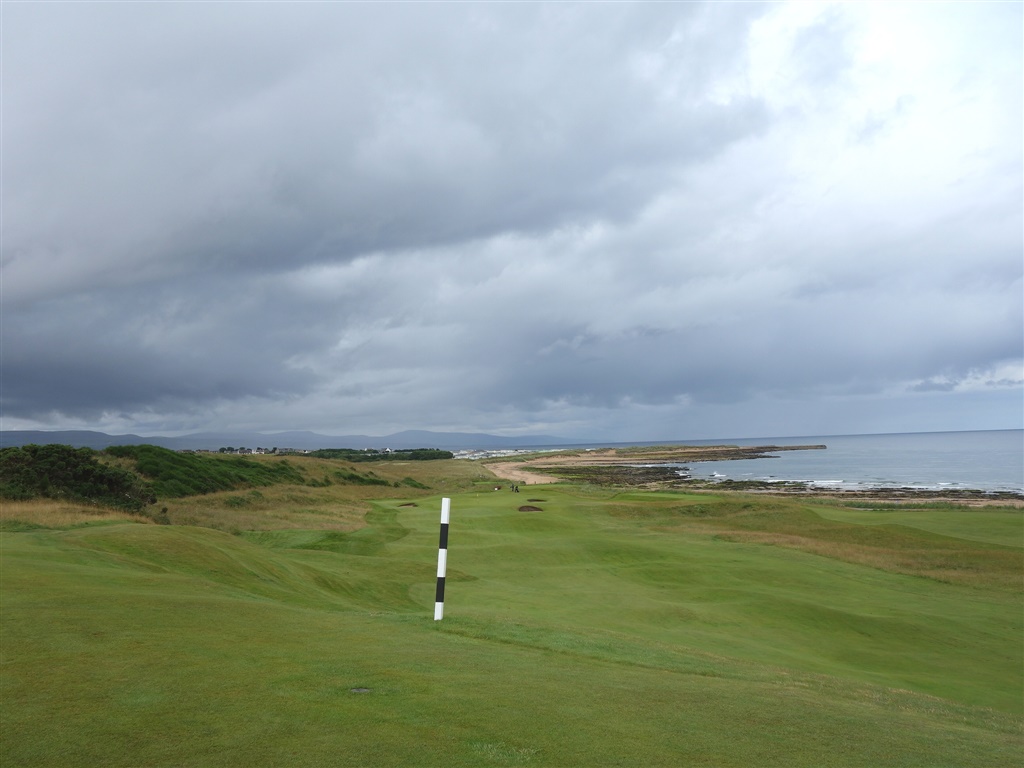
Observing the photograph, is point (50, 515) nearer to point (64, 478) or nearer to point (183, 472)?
point (64, 478)

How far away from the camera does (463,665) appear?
8000 mm

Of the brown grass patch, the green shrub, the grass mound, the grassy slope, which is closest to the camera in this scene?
the grassy slope

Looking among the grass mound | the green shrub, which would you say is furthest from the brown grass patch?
the grass mound

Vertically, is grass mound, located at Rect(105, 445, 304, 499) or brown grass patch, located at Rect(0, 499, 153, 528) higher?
brown grass patch, located at Rect(0, 499, 153, 528)

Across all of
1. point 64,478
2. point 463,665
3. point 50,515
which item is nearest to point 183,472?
point 64,478

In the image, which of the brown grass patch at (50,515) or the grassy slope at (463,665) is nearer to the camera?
the grassy slope at (463,665)

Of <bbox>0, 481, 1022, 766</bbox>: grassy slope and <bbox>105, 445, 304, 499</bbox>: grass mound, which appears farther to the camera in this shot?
<bbox>105, 445, 304, 499</bbox>: grass mound

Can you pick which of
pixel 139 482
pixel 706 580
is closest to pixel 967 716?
pixel 706 580

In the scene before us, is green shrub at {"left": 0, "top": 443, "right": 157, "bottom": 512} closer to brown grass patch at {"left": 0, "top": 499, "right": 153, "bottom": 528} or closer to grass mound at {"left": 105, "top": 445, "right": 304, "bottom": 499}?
brown grass patch at {"left": 0, "top": 499, "right": 153, "bottom": 528}

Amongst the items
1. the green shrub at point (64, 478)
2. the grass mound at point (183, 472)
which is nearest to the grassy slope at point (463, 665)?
the green shrub at point (64, 478)

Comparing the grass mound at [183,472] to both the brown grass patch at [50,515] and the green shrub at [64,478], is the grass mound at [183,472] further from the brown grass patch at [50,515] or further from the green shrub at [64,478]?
the brown grass patch at [50,515]

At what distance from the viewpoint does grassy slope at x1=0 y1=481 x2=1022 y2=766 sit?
522 centimetres

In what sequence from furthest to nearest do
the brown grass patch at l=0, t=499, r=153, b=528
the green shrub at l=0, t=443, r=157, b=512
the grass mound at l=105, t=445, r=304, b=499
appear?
the grass mound at l=105, t=445, r=304, b=499, the green shrub at l=0, t=443, r=157, b=512, the brown grass patch at l=0, t=499, r=153, b=528

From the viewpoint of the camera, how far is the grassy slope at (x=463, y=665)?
5219 mm
